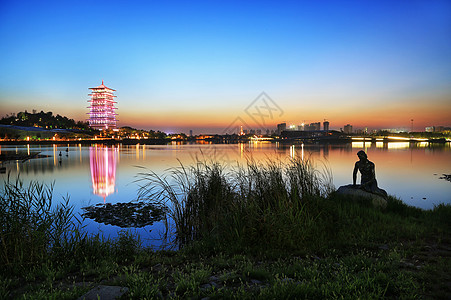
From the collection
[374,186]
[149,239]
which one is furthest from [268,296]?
[374,186]

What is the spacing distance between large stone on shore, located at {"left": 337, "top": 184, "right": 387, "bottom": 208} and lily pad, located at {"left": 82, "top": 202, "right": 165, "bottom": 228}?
826cm

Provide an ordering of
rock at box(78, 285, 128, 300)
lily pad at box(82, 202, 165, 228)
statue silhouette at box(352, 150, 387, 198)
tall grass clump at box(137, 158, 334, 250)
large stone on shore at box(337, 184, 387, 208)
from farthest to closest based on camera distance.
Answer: lily pad at box(82, 202, 165, 228)
statue silhouette at box(352, 150, 387, 198)
large stone on shore at box(337, 184, 387, 208)
tall grass clump at box(137, 158, 334, 250)
rock at box(78, 285, 128, 300)

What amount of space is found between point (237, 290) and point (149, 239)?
6.18 m

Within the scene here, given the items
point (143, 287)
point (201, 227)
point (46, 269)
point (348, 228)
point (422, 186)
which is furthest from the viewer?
point (422, 186)

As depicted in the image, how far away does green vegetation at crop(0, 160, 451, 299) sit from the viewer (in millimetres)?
4465

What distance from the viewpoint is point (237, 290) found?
14.9 ft

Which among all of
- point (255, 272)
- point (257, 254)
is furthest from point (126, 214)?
point (255, 272)

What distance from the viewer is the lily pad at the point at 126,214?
39.5ft

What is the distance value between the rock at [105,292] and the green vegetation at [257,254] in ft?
0.52

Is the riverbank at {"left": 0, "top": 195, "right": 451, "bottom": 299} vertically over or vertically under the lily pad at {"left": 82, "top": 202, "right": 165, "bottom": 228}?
over

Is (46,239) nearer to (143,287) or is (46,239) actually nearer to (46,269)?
(46,269)

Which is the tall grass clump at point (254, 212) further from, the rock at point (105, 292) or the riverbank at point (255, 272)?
the rock at point (105, 292)

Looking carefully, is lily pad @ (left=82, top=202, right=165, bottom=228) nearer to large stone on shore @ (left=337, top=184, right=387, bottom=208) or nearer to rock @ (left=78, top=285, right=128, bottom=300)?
rock @ (left=78, top=285, right=128, bottom=300)

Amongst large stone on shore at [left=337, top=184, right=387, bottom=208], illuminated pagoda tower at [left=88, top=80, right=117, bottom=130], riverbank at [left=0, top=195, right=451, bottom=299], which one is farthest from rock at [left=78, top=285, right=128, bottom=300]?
illuminated pagoda tower at [left=88, top=80, right=117, bottom=130]
